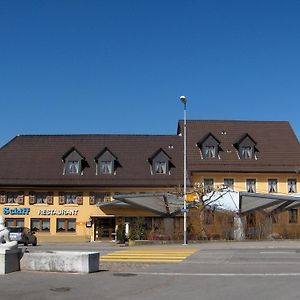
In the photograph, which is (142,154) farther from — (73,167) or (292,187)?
(292,187)

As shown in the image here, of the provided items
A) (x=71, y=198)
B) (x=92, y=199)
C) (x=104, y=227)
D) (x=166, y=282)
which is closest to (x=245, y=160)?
(x=104, y=227)

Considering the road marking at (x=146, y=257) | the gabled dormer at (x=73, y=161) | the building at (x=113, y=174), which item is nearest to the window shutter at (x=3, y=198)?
the building at (x=113, y=174)

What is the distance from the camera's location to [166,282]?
45.5 feet

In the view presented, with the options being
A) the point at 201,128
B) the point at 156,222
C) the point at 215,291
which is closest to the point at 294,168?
the point at 201,128

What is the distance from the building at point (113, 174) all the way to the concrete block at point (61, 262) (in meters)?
35.0

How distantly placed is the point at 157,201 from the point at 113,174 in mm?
11817

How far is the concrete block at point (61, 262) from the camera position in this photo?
15828mm

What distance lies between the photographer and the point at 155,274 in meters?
15.7

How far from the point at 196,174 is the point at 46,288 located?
43.7 m

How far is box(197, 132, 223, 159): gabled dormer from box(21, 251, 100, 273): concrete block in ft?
137

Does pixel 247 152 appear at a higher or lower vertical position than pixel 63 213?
higher

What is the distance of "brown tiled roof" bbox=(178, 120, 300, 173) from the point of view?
56.1 m

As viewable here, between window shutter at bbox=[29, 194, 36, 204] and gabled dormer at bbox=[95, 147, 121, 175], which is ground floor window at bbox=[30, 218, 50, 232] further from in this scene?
gabled dormer at bbox=[95, 147, 121, 175]

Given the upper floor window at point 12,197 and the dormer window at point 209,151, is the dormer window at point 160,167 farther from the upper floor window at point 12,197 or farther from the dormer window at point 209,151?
the upper floor window at point 12,197
